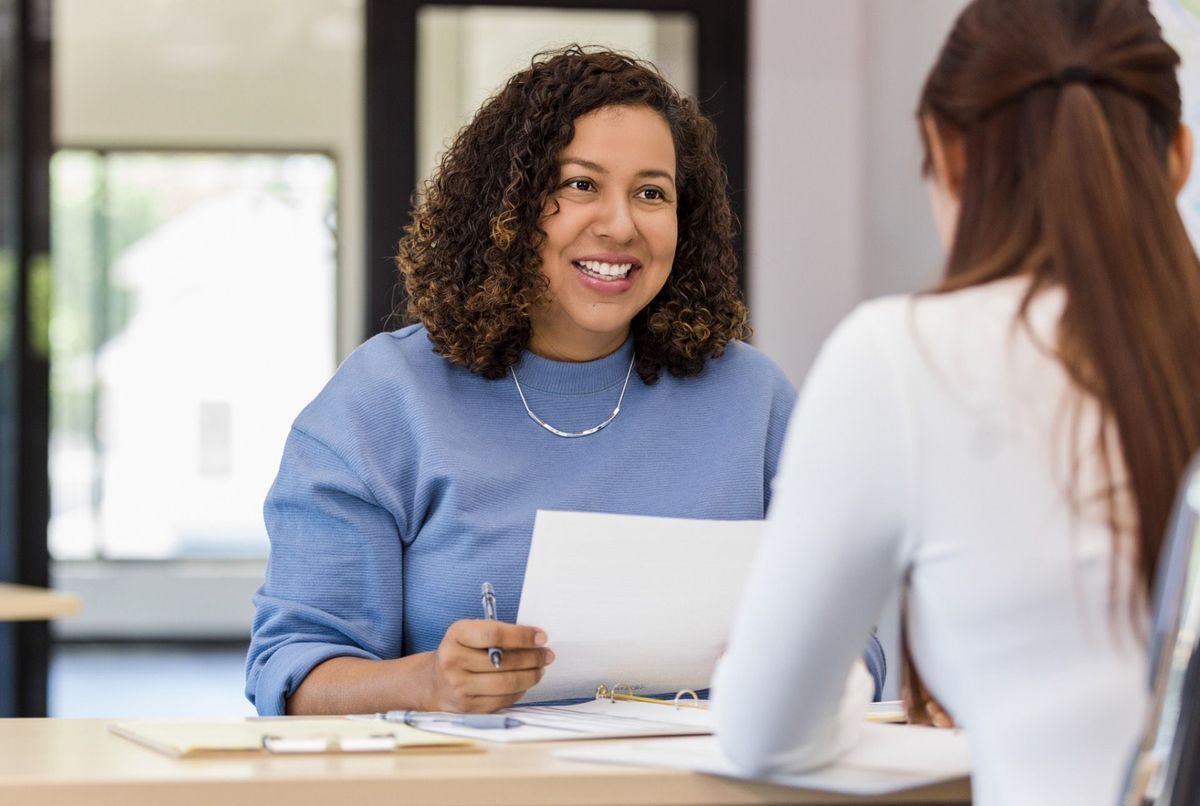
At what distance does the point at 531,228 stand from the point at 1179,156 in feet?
3.01

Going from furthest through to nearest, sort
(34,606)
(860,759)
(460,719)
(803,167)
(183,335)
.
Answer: (183,335) < (803,167) < (34,606) < (460,719) < (860,759)

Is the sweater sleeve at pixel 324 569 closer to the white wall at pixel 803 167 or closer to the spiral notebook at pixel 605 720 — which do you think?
the spiral notebook at pixel 605 720

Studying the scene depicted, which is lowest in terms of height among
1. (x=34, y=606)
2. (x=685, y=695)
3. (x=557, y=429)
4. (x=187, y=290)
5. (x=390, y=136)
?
(x=34, y=606)

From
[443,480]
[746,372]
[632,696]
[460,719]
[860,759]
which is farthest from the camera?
[746,372]

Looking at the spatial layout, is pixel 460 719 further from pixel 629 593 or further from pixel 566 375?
pixel 566 375

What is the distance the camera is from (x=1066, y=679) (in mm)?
1009

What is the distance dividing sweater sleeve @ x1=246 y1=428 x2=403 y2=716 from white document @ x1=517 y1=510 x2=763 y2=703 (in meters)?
0.22

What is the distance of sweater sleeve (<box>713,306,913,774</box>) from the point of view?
3.34 ft

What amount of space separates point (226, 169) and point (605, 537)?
7.39m

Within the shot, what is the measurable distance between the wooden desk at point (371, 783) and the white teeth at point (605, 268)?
748 millimetres

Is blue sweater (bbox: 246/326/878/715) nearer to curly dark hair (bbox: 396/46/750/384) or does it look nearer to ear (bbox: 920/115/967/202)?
curly dark hair (bbox: 396/46/750/384)

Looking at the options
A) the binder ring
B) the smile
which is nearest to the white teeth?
the smile

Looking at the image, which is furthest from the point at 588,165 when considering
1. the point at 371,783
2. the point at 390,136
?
the point at 390,136

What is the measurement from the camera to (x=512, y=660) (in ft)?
4.85
